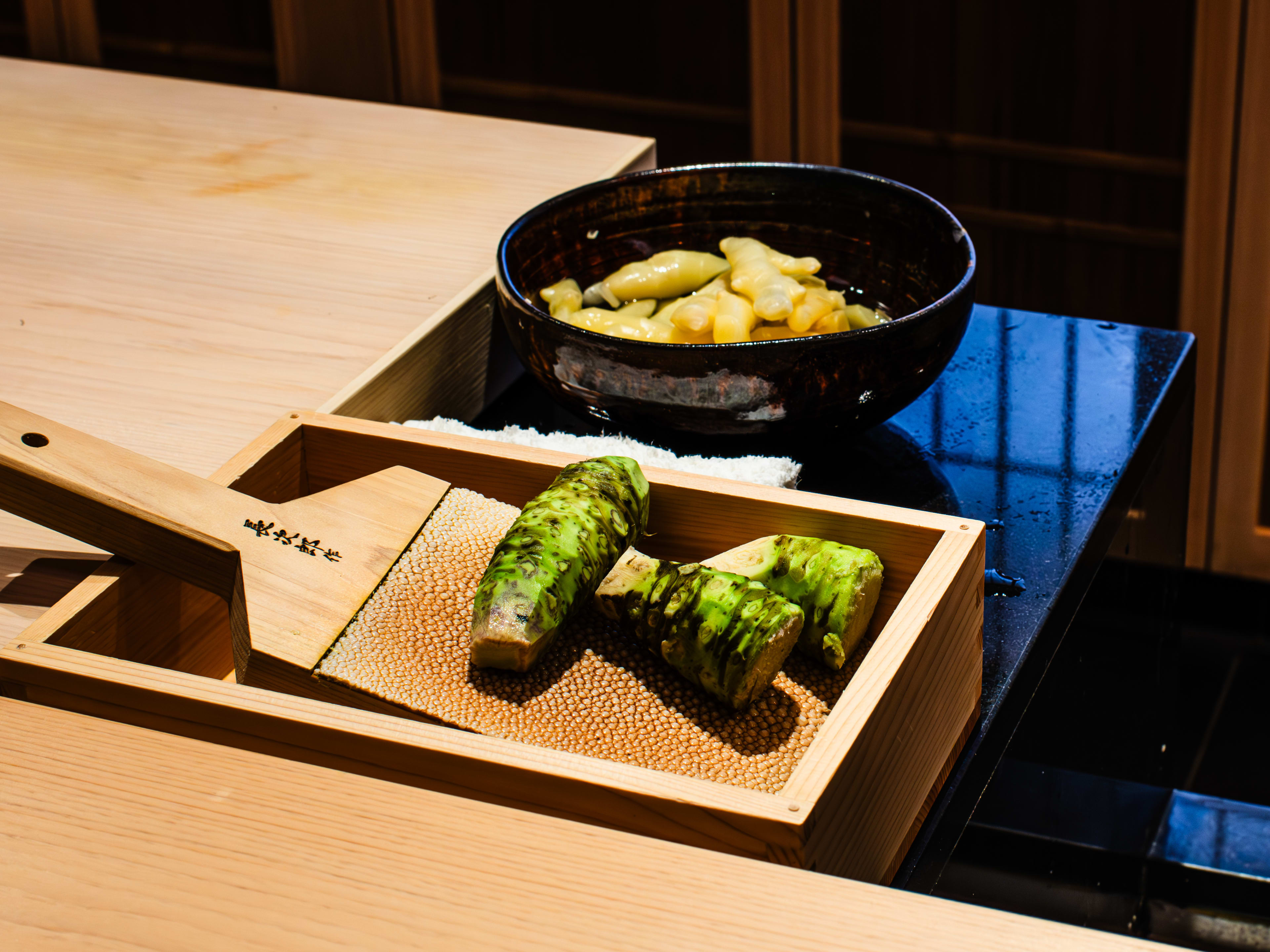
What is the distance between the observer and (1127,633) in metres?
1.12

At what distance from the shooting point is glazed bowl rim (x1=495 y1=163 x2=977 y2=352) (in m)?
0.82

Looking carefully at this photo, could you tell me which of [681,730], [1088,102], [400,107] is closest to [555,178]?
[400,107]

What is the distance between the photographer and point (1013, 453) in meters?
0.98

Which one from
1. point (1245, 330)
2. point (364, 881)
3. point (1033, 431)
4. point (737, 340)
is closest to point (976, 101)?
point (1245, 330)

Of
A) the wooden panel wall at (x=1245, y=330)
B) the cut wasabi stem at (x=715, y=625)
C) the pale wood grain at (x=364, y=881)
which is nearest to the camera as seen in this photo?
the pale wood grain at (x=364, y=881)

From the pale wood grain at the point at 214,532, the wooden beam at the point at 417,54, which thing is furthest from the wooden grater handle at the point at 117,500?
the wooden beam at the point at 417,54

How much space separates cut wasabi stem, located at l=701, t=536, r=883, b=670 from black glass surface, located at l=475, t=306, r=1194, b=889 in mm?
105

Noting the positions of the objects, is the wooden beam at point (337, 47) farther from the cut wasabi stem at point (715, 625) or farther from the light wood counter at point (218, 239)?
the cut wasabi stem at point (715, 625)

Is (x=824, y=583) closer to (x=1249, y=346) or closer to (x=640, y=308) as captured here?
(x=640, y=308)

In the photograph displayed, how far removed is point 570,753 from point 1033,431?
589 mm

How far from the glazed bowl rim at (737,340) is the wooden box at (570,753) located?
99 millimetres

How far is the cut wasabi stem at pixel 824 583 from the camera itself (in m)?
0.67

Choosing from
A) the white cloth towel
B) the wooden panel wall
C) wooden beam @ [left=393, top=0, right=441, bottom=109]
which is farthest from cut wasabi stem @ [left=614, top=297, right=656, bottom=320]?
wooden beam @ [left=393, top=0, right=441, bottom=109]

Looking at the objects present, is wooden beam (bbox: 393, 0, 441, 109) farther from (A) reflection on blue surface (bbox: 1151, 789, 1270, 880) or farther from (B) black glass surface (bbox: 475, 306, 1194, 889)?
(A) reflection on blue surface (bbox: 1151, 789, 1270, 880)
